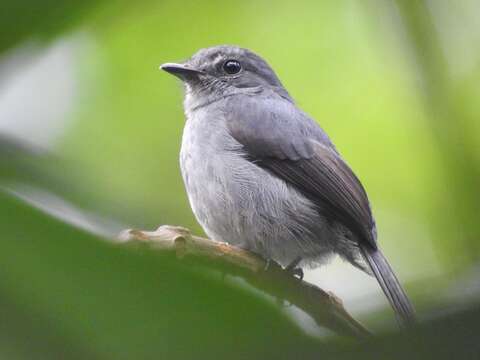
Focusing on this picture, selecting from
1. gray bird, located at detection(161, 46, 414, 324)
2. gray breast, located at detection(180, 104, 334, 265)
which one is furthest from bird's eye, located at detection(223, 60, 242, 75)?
gray breast, located at detection(180, 104, 334, 265)

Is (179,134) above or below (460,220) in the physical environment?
above

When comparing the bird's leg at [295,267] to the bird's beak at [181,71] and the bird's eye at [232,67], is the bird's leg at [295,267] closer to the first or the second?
the bird's beak at [181,71]

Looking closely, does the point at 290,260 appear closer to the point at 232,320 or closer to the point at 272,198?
the point at 272,198

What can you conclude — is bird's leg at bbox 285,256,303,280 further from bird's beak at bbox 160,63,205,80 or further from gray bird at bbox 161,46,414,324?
bird's beak at bbox 160,63,205,80

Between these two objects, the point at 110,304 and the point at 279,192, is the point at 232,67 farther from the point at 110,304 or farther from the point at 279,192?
the point at 110,304

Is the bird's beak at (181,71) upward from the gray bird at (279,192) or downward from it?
upward

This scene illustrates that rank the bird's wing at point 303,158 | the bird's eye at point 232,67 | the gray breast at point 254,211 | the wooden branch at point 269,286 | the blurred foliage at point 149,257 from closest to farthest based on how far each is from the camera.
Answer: the blurred foliage at point 149,257 < the wooden branch at point 269,286 < the bird's wing at point 303,158 < the gray breast at point 254,211 < the bird's eye at point 232,67

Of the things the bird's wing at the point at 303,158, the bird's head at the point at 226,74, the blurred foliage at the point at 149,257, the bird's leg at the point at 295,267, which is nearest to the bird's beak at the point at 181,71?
the bird's head at the point at 226,74

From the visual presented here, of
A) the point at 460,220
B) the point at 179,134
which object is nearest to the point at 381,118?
the point at 179,134
